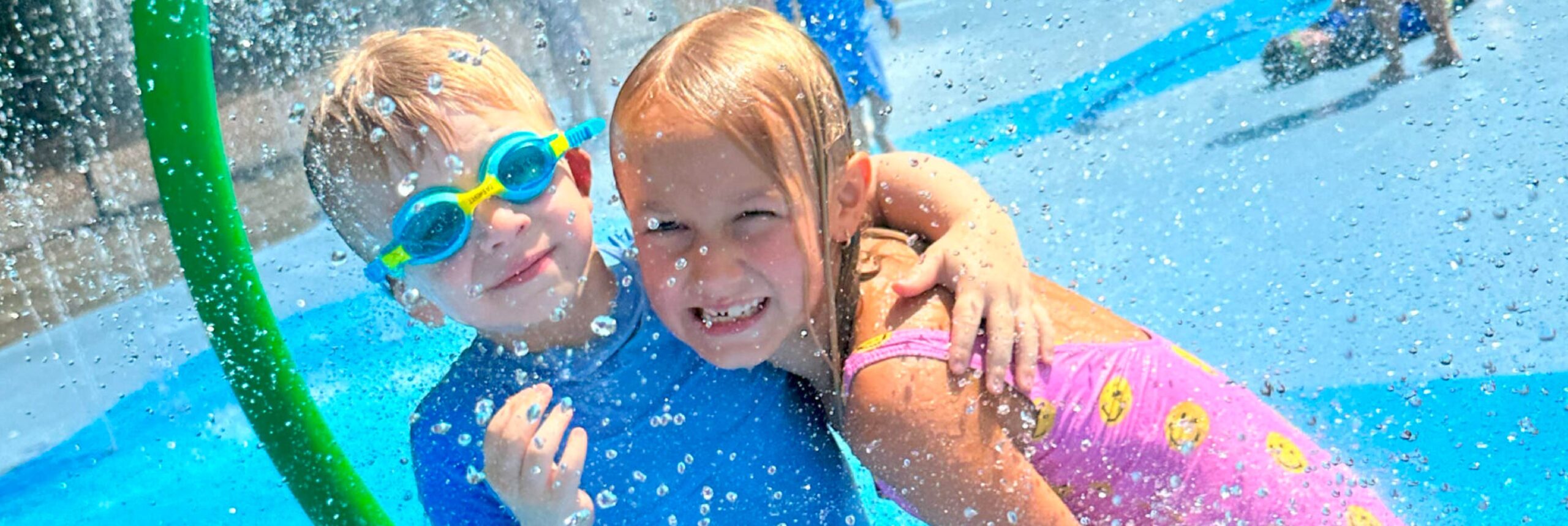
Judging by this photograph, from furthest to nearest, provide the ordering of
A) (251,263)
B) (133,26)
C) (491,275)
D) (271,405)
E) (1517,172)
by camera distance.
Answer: (1517,172), (271,405), (251,263), (133,26), (491,275)

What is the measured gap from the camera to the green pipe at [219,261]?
1.70 m

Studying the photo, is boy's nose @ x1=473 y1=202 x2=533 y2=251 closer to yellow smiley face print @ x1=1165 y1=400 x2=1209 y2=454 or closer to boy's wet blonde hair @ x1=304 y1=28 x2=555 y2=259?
boy's wet blonde hair @ x1=304 y1=28 x2=555 y2=259

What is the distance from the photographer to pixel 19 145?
561 cm

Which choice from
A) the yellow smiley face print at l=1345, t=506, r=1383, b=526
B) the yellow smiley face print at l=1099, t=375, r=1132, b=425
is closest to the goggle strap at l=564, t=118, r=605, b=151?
the yellow smiley face print at l=1099, t=375, r=1132, b=425

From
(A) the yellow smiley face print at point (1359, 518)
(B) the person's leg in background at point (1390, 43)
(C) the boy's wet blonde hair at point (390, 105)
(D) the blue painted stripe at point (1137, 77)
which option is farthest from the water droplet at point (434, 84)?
(B) the person's leg in background at point (1390, 43)

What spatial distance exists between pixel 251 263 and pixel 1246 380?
8.51 ft

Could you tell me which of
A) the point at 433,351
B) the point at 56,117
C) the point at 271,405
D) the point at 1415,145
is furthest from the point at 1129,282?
the point at 56,117

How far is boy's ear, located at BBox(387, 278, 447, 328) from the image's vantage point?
168 centimetres

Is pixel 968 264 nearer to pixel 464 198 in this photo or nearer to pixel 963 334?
pixel 963 334

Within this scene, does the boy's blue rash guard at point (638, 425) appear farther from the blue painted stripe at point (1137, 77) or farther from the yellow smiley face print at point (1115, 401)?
the blue painted stripe at point (1137, 77)

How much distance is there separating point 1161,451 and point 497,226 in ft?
3.08

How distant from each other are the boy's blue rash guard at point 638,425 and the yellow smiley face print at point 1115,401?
0.42 meters

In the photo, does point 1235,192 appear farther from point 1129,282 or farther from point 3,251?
point 3,251

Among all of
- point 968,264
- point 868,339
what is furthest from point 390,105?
point 968,264
